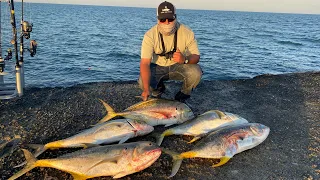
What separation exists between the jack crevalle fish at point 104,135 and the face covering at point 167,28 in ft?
5.81

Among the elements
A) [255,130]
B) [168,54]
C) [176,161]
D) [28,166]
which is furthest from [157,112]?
[28,166]

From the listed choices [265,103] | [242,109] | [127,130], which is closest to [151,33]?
[127,130]

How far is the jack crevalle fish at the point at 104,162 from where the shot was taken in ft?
10.2

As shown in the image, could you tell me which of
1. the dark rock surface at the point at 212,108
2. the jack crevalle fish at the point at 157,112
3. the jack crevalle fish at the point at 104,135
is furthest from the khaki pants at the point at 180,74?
the jack crevalle fish at the point at 104,135

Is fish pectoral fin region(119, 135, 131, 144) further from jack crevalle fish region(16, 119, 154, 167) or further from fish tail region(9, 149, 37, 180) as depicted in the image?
fish tail region(9, 149, 37, 180)

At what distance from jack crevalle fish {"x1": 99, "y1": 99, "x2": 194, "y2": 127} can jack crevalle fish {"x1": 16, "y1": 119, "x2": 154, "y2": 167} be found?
0.34m

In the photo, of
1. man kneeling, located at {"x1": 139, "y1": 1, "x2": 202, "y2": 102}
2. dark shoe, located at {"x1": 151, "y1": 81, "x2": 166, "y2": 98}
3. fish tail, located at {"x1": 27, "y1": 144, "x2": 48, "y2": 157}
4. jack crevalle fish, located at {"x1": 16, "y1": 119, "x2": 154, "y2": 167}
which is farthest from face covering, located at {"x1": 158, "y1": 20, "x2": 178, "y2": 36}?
fish tail, located at {"x1": 27, "y1": 144, "x2": 48, "y2": 157}

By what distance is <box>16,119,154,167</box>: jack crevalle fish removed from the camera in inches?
145

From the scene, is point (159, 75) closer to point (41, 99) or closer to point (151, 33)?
point (151, 33)

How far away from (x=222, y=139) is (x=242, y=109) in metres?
2.14

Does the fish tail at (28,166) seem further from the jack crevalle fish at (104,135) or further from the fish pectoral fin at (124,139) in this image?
the fish pectoral fin at (124,139)

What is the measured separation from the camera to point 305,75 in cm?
844

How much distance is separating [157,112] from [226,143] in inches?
49.4

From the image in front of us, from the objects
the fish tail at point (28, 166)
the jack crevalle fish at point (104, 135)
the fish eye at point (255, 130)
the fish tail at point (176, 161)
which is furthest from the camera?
the fish eye at point (255, 130)
